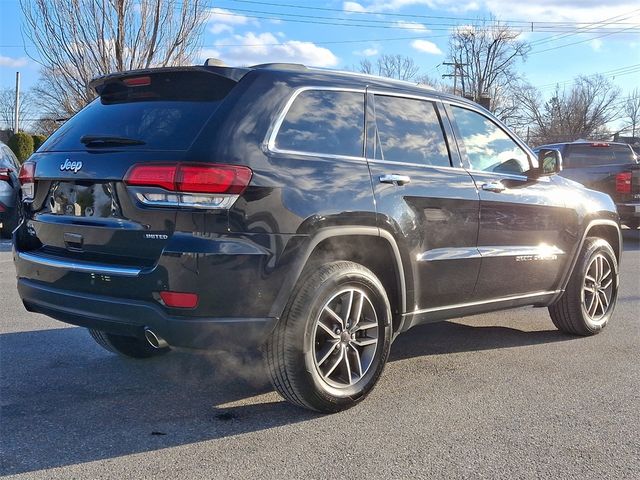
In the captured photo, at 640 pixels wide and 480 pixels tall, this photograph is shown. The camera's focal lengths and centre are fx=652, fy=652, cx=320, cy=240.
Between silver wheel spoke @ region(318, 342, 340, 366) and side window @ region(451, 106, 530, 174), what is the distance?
1735 mm

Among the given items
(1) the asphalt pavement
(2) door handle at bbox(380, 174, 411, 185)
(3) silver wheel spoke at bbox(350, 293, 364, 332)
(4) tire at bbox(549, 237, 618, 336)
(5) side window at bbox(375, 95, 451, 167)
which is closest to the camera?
(1) the asphalt pavement

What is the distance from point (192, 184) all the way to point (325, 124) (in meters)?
0.99

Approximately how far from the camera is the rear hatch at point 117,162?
324 cm

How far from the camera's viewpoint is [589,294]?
559cm

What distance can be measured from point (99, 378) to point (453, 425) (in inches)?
89.1

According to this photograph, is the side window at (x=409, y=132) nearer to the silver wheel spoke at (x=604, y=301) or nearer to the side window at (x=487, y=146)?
the side window at (x=487, y=146)

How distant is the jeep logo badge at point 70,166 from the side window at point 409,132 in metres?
1.71

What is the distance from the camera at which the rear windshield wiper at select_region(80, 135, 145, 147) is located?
3.43 metres

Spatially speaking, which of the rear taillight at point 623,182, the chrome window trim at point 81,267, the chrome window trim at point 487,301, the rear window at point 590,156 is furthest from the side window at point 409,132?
the rear window at point 590,156

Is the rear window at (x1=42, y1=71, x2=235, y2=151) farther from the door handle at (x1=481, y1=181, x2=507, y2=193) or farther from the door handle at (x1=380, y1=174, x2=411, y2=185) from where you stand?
the door handle at (x1=481, y1=181, x2=507, y2=193)

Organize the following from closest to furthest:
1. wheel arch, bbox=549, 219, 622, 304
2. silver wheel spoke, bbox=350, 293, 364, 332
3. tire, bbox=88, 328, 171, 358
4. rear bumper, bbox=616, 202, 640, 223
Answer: silver wheel spoke, bbox=350, 293, 364, 332 < tire, bbox=88, 328, 171, 358 < wheel arch, bbox=549, 219, 622, 304 < rear bumper, bbox=616, 202, 640, 223

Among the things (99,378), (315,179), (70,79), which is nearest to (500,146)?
(315,179)

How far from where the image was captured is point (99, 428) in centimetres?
341

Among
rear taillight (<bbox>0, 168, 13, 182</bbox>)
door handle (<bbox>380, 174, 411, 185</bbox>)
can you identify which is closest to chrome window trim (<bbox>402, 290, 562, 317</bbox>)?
door handle (<bbox>380, 174, 411, 185</bbox>)
